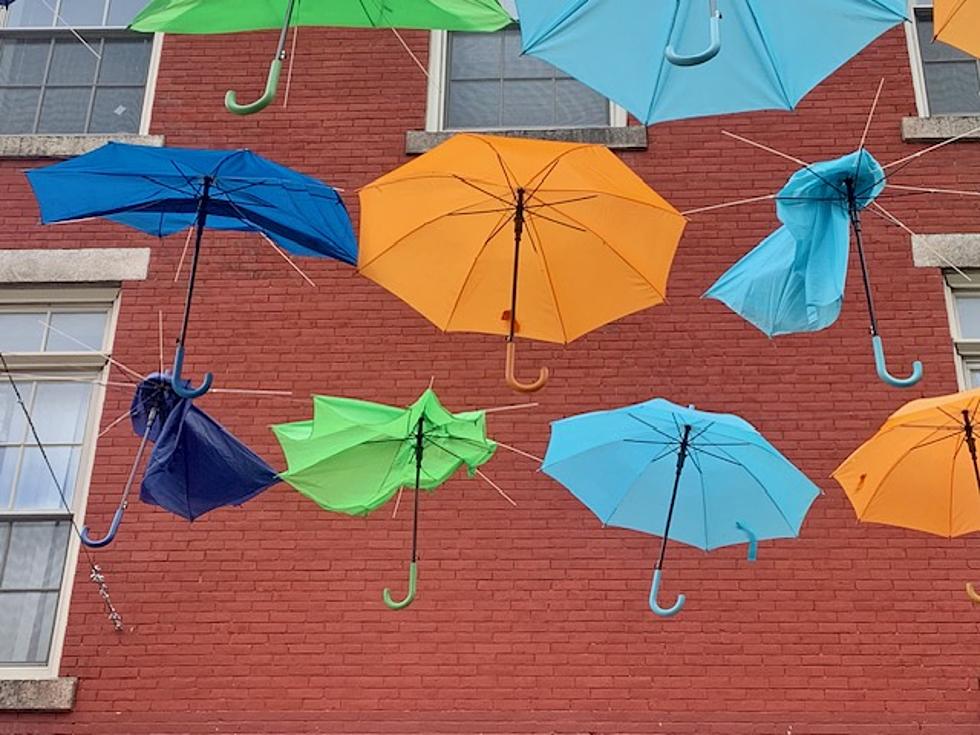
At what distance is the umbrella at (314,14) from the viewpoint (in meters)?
6.90

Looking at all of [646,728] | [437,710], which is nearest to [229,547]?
[437,710]

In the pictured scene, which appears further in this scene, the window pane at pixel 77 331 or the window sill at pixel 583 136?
the window sill at pixel 583 136

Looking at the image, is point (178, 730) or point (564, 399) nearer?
point (178, 730)

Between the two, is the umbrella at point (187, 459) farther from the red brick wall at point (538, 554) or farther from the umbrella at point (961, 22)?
the umbrella at point (961, 22)

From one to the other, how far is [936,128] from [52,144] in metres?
5.98

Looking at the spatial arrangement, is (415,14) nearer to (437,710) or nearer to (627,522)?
(627,522)

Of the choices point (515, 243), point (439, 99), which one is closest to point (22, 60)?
point (439, 99)

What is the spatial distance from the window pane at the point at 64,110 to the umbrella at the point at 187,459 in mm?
3330

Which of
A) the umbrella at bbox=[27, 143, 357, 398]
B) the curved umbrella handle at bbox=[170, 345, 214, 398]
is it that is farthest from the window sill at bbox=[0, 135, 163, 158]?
the curved umbrella handle at bbox=[170, 345, 214, 398]

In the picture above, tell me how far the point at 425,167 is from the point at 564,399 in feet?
7.70

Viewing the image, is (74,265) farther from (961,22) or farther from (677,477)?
(961,22)

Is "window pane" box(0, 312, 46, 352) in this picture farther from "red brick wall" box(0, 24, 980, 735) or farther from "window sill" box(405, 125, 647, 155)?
"window sill" box(405, 125, 647, 155)

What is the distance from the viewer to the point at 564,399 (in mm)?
8172

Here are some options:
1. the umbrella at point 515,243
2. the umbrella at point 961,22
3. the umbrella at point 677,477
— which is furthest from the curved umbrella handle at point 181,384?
the umbrella at point 961,22
